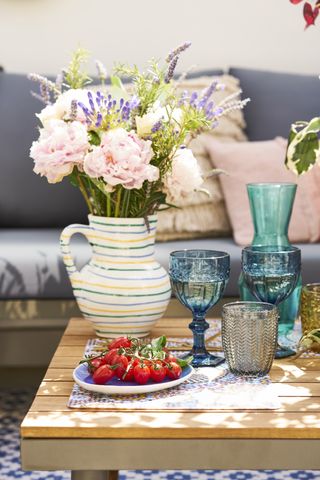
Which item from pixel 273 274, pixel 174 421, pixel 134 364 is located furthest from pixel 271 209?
pixel 174 421

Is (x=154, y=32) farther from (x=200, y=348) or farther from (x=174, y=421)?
(x=174, y=421)

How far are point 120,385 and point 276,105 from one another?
6.36ft

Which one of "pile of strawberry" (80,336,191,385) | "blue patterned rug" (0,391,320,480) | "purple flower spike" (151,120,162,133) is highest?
"purple flower spike" (151,120,162,133)

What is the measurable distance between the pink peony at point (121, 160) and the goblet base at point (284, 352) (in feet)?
1.32

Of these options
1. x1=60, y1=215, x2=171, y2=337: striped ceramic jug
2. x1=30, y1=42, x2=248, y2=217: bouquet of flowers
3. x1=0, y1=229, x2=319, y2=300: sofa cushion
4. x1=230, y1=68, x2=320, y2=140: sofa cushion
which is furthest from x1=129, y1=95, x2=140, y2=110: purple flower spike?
x1=230, y1=68, x2=320, y2=140: sofa cushion

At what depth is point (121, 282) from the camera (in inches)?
69.0

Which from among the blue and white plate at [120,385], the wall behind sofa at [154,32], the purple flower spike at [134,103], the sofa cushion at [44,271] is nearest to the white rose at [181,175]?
the purple flower spike at [134,103]

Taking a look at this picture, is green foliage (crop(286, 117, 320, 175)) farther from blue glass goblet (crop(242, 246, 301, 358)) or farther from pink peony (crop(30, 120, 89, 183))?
pink peony (crop(30, 120, 89, 183))

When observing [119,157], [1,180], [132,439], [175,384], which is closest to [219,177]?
[1,180]

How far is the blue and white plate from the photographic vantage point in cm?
138

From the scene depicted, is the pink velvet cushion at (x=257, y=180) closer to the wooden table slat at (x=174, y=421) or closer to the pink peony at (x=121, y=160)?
the pink peony at (x=121, y=160)

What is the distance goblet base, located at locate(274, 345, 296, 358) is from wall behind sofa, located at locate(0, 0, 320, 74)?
1955mm

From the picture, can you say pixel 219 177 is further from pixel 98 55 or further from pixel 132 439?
pixel 132 439

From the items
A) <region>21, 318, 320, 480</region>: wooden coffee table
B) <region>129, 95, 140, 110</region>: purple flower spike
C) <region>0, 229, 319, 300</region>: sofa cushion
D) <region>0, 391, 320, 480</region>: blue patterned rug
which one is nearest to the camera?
<region>21, 318, 320, 480</region>: wooden coffee table
